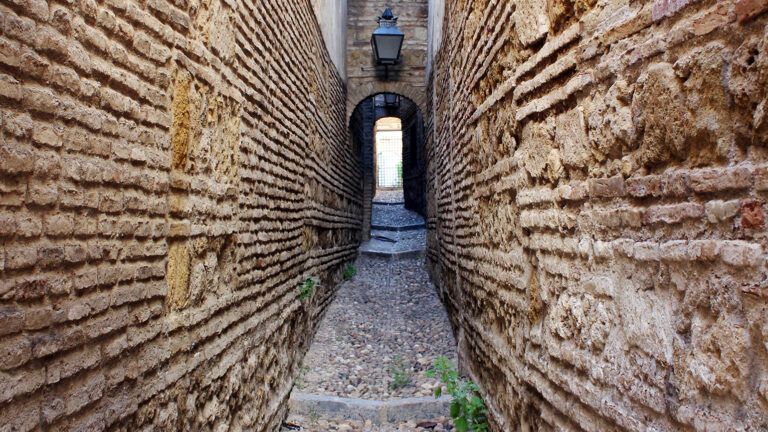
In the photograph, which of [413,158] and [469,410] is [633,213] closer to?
[469,410]

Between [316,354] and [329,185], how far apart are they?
2.27 meters

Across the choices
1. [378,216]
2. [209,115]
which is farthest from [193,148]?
[378,216]

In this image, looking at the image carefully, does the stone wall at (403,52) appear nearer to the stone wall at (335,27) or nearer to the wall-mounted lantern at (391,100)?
the stone wall at (335,27)

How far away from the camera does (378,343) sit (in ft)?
18.1

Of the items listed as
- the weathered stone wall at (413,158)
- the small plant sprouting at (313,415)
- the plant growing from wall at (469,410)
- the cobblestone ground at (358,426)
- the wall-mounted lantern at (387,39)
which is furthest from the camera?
the weathered stone wall at (413,158)

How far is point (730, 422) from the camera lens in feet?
3.51

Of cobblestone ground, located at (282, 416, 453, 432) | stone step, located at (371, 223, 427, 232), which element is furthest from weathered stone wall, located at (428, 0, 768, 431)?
stone step, located at (371, 223, 427, 232)

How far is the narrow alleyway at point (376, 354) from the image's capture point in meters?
4.07

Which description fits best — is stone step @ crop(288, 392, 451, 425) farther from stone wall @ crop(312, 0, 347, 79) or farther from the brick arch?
the brick arch

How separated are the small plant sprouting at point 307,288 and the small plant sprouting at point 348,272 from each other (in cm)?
246

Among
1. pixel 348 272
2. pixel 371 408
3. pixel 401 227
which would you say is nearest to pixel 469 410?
pixel 371 408

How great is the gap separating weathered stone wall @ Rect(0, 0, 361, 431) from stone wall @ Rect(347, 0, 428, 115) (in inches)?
197

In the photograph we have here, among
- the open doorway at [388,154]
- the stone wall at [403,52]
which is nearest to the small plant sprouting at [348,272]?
the stone wall at [403,52]

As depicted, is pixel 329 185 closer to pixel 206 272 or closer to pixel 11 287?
pixel 206 272
